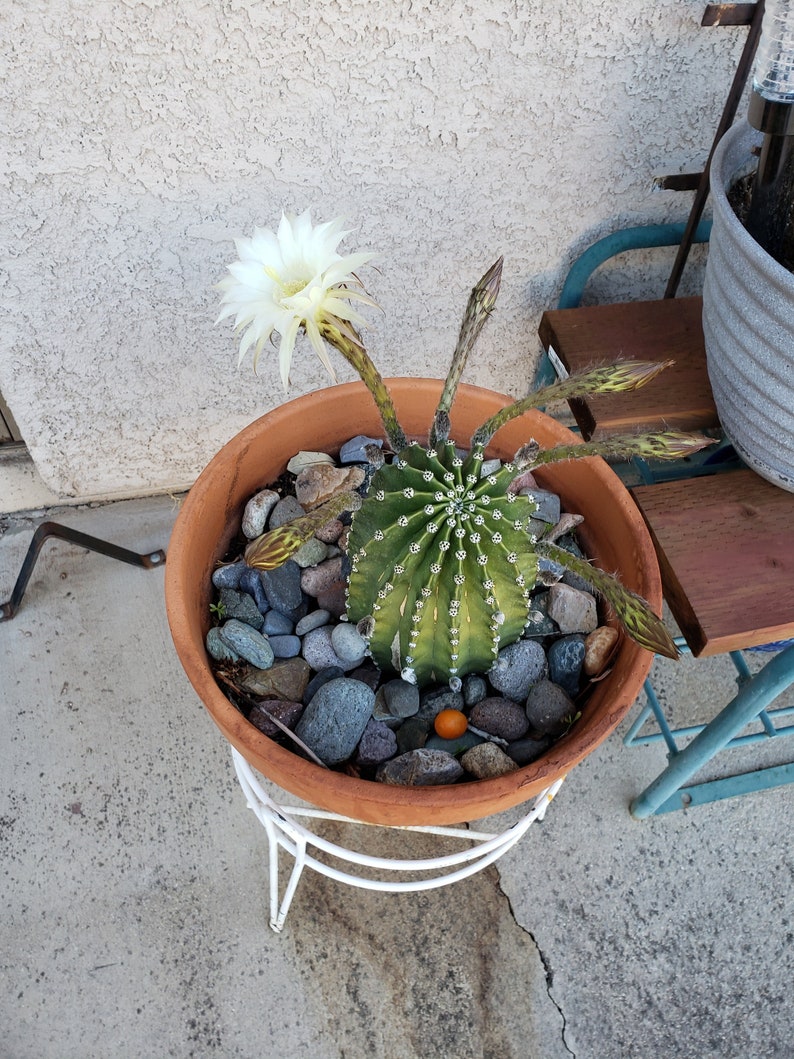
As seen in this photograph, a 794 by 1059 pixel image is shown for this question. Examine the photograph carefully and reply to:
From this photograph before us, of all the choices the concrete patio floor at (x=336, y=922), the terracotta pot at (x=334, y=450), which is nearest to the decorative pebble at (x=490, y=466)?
the terracotta pot at (x=334, y=450)

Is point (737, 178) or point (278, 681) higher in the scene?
point (737, 178)

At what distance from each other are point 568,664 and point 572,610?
66mm

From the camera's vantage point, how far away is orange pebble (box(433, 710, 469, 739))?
903 millimetres

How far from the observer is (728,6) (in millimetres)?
972

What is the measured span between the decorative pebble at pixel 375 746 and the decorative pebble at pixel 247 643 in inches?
5.5

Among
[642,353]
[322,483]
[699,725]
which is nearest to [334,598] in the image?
[322,483]

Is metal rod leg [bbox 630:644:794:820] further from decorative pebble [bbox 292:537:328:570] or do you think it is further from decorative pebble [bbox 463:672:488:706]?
decorative pebble [bbox 292:537:328:570]

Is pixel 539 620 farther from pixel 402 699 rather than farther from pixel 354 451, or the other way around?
pixel 354 451

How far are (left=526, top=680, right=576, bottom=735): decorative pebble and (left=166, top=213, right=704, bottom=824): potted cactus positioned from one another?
0.02 metres

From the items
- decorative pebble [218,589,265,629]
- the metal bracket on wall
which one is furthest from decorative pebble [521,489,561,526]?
the metal bracket on wall

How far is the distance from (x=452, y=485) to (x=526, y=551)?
0.33 feet

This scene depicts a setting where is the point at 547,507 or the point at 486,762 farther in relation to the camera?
the point at 547,507

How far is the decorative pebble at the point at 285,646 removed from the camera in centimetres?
97

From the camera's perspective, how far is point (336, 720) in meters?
0.88
